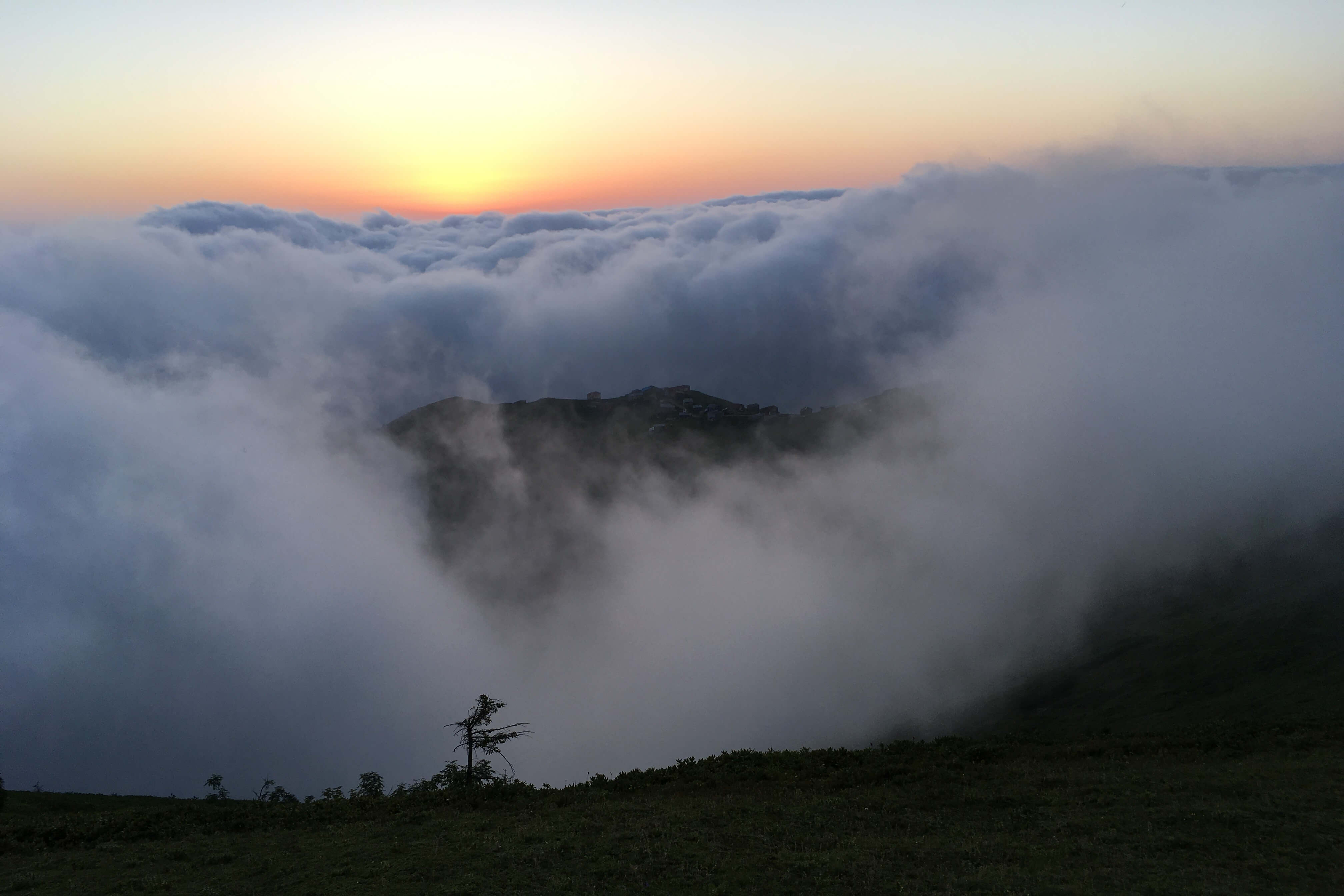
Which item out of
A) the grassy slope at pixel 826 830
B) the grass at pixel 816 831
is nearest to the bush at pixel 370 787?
the grass at pixel 816 831

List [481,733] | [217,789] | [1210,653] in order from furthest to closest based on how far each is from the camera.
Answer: [1210,653]
[217,789]
[481,733]

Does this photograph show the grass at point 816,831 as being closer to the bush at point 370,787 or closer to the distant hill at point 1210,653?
the bush at point 370,787

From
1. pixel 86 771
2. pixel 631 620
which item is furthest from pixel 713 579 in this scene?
pixel 86 771

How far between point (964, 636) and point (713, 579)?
286ft

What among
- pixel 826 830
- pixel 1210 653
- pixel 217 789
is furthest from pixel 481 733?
pixel 1210 653

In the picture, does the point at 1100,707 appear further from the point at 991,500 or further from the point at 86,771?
the point at 86,771

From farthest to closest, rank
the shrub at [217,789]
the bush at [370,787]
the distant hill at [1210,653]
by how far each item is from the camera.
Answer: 1. the distant hill at [1210,653]
2. the shrub at [217,789]
3. the bush at [370,787]

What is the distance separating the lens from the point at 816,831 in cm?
2577

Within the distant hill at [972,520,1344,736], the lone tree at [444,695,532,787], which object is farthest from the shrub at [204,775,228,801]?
the distant hill at [972,520,1344,736]

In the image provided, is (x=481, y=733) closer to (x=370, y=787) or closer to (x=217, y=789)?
(x=370, y=787)

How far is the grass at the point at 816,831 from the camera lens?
21859mm

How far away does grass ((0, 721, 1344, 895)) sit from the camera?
71.7ft

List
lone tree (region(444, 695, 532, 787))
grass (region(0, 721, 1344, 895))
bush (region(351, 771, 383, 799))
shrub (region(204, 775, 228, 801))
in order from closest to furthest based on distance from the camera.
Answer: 1. grass (region(0, 721, 1344, 895))
2. bush (region(351, 771, 383, 799))
3. lone tree (region(444, 695, 532, 787))
4. shrub (region(204, 775, 228, 801))

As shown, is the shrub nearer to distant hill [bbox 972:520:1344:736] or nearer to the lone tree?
the lone tree
